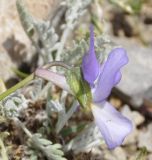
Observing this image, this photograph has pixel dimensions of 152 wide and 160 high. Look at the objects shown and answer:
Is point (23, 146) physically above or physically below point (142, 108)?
above

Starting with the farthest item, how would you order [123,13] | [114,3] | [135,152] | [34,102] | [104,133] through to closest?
[123,13], [114,3], [135,152], [34,102], [104,133]

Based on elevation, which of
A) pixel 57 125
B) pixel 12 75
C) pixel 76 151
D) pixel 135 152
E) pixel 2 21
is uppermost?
pixel 2 21

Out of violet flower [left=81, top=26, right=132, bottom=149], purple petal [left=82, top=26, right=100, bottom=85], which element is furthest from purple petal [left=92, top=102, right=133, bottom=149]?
purple petal [left=82, top=26, right=100, bottom=85]

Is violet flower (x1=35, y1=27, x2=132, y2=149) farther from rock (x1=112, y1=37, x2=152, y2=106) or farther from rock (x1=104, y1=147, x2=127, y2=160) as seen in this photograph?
rock (x1=112, y1=37, x2=152, y2=106)

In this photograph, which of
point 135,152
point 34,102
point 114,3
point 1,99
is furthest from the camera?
point 114,3

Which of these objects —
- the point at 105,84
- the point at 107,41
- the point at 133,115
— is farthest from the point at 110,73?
the point at 133,115

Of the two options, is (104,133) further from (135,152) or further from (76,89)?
(135,152)

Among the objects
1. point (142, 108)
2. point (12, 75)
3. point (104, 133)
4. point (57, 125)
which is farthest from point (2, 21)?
point (104, 133)

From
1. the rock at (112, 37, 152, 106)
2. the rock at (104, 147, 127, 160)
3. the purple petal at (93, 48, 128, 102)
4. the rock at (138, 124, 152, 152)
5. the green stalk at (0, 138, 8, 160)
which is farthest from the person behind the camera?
the rock at (112, 37, 152, 106)
